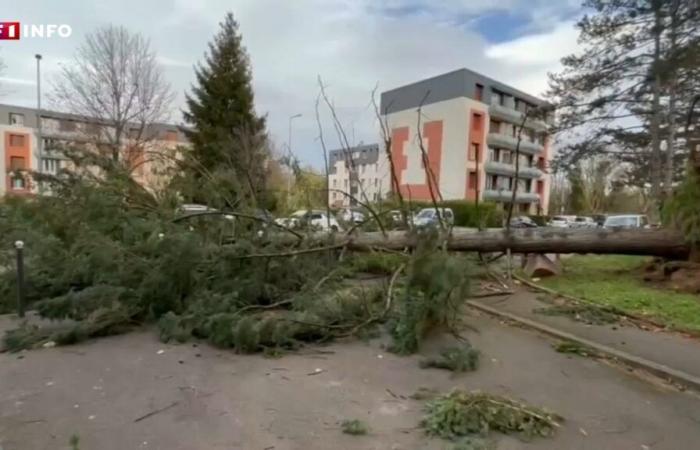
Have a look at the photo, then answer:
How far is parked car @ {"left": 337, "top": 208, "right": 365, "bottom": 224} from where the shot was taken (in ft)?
26.6

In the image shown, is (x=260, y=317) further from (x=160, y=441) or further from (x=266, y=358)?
(x=160, y=441)

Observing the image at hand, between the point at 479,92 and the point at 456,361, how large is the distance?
39.0 meters

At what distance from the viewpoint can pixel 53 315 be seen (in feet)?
17.3

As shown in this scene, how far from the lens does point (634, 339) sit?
5223 millimetres

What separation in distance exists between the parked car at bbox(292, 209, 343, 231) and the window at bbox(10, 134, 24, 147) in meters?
50.0

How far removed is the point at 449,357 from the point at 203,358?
256cm

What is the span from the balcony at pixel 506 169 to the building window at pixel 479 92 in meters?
5.88

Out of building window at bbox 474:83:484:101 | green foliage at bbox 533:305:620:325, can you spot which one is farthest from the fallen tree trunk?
building window at bbox 474:83:484:101

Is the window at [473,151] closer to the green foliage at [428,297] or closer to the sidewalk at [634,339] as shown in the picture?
the sidewalk at [634,339]

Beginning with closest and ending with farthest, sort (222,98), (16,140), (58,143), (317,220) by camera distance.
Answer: (317,220)
(58,143)
(222,98)
(16,140)

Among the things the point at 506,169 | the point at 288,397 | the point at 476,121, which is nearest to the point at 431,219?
the point at 288,397

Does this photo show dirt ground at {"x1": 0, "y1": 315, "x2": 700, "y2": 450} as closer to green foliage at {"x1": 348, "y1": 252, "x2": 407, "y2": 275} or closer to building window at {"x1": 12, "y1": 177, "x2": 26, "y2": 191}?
green foliage at {"x1": 348, "y1": 252, "x2": 407, "y2": 275}

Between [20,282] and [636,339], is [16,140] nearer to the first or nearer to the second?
[20,282]

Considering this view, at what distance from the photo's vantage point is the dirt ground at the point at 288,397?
2.99 meters
